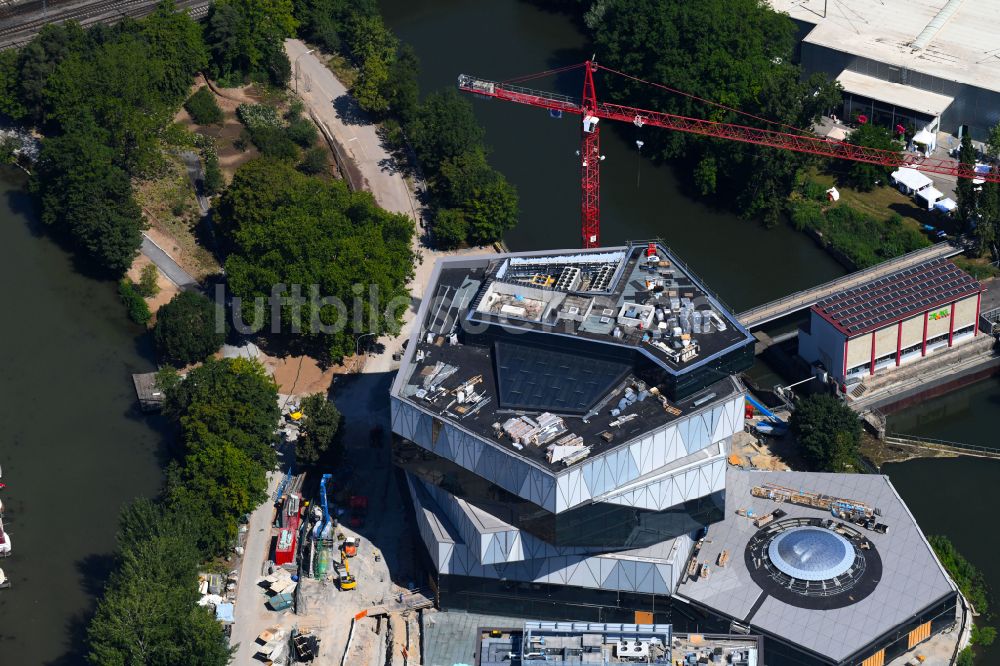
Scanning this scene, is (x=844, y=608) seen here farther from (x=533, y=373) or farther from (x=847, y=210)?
(x=847, y=210)

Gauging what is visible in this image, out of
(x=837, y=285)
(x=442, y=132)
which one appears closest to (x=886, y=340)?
(x=837, y=285)

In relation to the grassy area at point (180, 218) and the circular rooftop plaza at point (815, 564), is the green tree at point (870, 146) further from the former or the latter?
the grassy area at point (180, 218)

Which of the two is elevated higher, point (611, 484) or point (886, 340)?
point (886, 340)

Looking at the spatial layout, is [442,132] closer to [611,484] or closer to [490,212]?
[490,212]

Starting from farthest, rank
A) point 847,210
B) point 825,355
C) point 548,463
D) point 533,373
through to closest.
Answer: point 847,210 → point 825,355 → point 533,373 → point 548,463

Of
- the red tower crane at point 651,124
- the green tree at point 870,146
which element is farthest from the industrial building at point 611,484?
the green tree at point 870,146

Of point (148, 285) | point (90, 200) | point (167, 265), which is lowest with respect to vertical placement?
point (148, 285)

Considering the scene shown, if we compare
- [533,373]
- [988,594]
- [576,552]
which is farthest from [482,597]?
[988,594]
